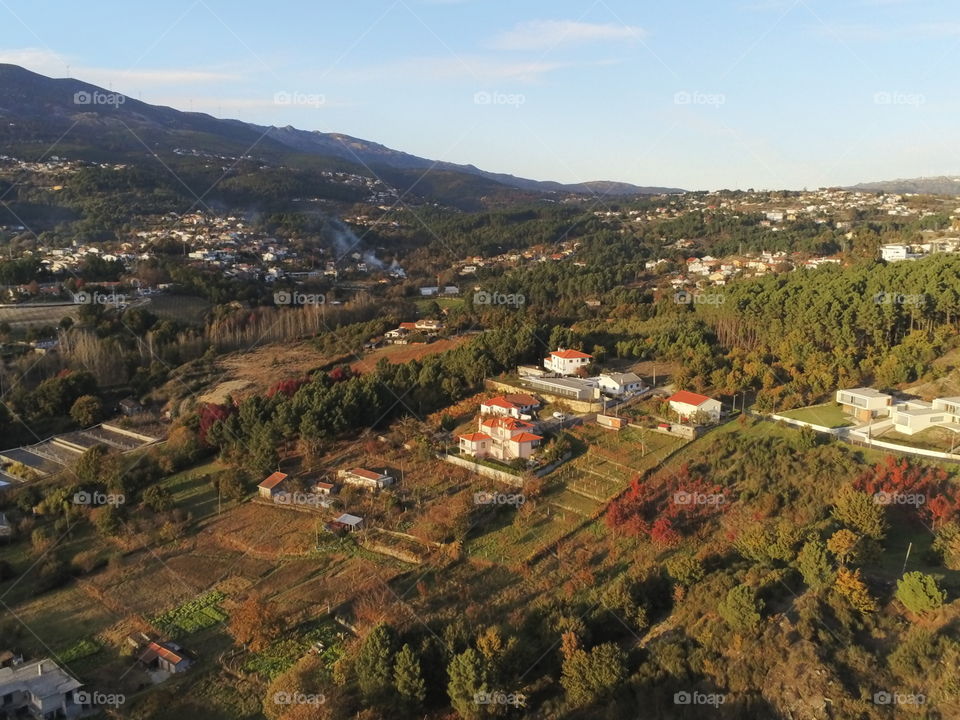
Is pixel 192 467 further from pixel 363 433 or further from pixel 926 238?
pixel 926 238

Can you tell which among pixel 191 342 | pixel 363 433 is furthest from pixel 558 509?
pixel 191 342

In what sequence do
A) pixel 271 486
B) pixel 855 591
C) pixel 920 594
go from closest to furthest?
1. pixel 920 594
2. pixel 855 591
3. pixel 271 486

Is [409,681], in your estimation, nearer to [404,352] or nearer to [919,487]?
[919,487]

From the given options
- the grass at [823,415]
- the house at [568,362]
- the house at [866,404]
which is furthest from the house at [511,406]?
the house at [866,404]

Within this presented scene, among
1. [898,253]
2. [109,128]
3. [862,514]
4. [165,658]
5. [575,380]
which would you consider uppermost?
[109,128]

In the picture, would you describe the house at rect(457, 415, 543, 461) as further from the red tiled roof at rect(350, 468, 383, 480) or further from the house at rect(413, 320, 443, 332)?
the house at rect(413, 320, 443, 332)

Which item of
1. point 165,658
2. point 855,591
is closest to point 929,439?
point 855,591
